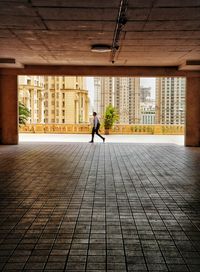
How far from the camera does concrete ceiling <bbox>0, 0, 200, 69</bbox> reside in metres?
6.56

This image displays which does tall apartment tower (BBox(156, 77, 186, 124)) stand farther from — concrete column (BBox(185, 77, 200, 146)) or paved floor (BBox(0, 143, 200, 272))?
paved floor (BBox(0, 143, 200, 272))

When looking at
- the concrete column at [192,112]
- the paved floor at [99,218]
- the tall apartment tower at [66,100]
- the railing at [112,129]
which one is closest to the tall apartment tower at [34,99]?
the tall apartment tower at [66,100]

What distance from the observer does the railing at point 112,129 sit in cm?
2455

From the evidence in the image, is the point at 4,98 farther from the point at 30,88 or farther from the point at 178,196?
the point at 30,88

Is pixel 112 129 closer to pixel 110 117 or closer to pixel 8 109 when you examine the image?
pixel 110 117

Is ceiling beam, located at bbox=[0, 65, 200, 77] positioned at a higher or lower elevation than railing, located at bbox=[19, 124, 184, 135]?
higher

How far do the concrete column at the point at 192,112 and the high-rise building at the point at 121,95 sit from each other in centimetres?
9212

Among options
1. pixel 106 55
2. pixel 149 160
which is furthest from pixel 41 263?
pixel 106 55

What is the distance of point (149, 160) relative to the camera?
10.7 m

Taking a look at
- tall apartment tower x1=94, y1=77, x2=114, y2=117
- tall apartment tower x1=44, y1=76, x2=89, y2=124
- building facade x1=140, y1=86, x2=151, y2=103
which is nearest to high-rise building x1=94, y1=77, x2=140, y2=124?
tall apartment tower x1=94, y1=77, x2=114, y2=117

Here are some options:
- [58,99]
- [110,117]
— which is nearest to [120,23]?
[110,117]

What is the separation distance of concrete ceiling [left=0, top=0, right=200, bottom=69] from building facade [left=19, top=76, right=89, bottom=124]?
57.2 meters

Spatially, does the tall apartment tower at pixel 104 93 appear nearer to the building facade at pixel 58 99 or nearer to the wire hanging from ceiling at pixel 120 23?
the building facade at pixel 58 99

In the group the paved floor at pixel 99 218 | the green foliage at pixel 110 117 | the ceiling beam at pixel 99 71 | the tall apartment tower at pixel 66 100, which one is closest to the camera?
the paved floor at pixel 99 218
